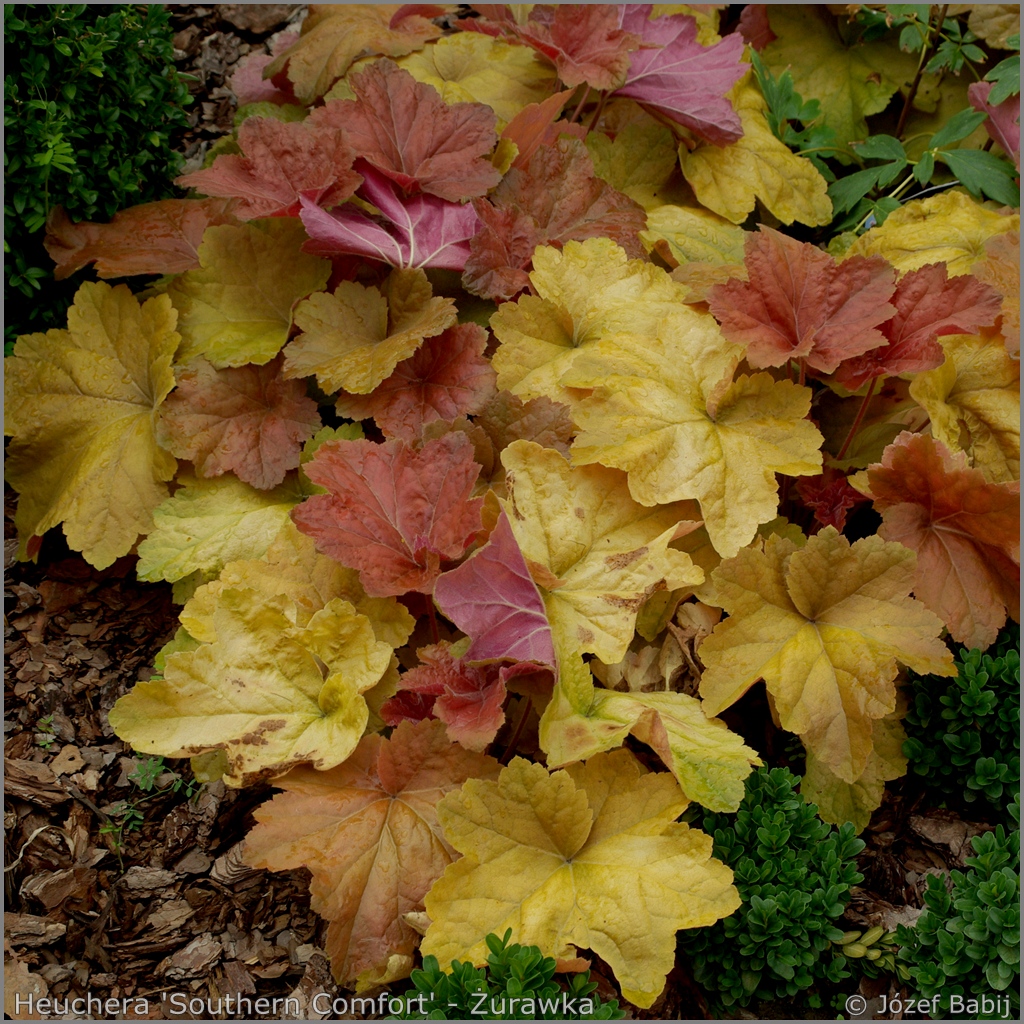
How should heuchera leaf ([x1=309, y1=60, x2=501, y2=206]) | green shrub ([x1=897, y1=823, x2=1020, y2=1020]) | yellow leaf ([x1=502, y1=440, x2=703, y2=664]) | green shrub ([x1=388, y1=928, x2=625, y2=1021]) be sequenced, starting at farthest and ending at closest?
heuchera leaf ([x1=309, y1=60, x2=501, y2=206]) → yellow leaf ([x1=502, y1=440, x2=703, y2=664]) → green shrub ([x1=897, y1=823, x2=1020, y2=1020]) → green shrub ([x1=388, y1=928, x2=625, y2=1021])

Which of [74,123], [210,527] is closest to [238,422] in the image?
[210,527]

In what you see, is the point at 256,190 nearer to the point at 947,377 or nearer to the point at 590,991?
the point at 947,377

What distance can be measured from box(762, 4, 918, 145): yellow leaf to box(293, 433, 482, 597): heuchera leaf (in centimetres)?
192

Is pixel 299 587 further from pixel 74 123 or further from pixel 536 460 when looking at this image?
pixel 74 123

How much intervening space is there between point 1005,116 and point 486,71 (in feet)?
4.89

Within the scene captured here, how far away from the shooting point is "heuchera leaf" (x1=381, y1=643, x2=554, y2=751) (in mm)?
1772

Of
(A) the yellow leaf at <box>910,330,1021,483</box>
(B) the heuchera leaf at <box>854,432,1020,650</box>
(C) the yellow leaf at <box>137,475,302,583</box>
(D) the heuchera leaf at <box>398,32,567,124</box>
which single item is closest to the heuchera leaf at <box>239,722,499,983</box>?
(C) the yellow leaf at <box>137,475,302,583</box>

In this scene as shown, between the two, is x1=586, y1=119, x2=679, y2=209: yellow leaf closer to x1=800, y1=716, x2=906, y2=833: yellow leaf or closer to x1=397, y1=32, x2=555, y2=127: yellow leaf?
x1=397, y1=32, x2=555, y2=127: yellow leaf

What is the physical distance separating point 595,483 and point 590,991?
992 millimetres

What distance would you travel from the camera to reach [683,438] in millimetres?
2080

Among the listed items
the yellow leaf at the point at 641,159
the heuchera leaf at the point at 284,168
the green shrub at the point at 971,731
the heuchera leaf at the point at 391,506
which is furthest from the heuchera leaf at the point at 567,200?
the green shrub at the point at 971,731

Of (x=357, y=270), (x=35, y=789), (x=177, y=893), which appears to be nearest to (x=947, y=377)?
(x=357, y=270)

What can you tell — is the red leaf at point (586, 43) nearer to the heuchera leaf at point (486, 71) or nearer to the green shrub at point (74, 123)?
Answer: the heuchera leaf at point (486, 71)

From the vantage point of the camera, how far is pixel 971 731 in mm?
1972
